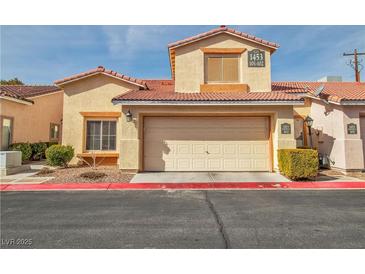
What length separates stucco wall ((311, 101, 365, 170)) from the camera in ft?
33.8

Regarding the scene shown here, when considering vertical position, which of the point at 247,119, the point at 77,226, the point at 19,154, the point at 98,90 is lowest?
the point at 77,226

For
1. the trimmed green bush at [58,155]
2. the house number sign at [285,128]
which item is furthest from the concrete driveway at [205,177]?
the trimmed green bush at [58,155]

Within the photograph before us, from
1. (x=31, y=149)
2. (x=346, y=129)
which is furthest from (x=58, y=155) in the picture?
(x=346, y=129)

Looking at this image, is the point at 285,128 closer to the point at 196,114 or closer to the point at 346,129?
the point at 346,129

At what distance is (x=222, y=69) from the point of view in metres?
12.8

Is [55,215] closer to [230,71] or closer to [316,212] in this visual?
[316,212]

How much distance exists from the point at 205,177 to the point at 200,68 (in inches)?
255

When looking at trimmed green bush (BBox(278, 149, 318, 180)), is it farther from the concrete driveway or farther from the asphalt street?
the asphalt street

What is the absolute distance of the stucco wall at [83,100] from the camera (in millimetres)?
12719

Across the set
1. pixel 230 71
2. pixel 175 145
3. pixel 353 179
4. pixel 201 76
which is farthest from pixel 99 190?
pixel 353 179

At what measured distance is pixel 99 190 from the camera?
8.02 metres

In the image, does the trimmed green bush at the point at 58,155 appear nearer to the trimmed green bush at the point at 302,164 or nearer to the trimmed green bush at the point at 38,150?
the trimmed green bush at the point at 38,150

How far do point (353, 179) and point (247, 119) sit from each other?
5074 mm

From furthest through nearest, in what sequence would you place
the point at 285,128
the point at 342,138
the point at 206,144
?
the point at 206,144, the point at 342,138, the point at 285,128
